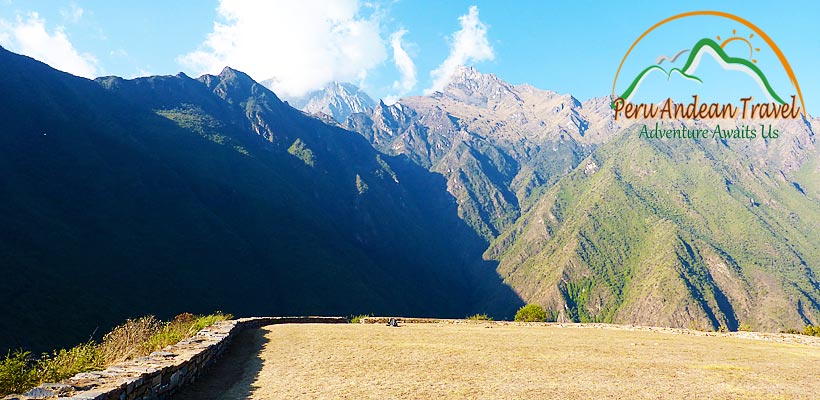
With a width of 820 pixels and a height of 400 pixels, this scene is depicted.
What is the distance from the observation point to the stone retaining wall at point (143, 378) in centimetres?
810

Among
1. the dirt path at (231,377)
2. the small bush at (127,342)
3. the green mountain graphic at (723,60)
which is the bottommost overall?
the dirt path at (231,377)

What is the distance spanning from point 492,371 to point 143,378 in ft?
31.1

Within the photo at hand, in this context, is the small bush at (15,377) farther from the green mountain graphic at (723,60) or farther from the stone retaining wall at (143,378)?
the green mountain graphic at (723,60)

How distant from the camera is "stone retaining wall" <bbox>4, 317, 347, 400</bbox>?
8.10 meters

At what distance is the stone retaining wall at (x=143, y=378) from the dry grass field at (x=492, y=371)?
1.52ft

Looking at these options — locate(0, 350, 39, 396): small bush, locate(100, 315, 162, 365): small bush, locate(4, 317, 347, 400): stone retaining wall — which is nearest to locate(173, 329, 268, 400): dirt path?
locate(4, 317, 347, 400): stone retaining wall

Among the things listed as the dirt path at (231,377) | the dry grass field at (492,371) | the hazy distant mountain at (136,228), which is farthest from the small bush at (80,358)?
the hazy distant mountain at (136,228)

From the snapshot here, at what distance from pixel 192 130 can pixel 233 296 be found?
346ft

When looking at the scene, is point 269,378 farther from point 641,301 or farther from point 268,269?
point 641,301

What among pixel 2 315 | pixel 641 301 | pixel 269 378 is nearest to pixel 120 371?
pixel 269 378

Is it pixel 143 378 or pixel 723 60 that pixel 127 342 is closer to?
pixel 143 378

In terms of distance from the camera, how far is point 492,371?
45.3 ft

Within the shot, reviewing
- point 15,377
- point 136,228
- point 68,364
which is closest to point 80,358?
point 68,364

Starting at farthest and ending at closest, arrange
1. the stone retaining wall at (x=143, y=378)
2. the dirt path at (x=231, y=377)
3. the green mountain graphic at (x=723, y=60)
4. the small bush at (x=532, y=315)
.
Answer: the small bush at (x=532, y=315) < the green mountain graphic at (x=723, y=60) < the dirt path at (x=231, y=377) < the stone retaining wall at (x=143, y=378)
